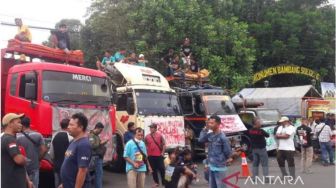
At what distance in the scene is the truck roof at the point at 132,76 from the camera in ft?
45.7

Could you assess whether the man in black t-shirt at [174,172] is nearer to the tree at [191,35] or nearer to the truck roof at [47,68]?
the truck roof at [47,68]

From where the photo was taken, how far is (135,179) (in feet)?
28.4

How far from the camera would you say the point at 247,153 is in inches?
684

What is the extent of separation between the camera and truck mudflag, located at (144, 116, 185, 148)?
13.2 m

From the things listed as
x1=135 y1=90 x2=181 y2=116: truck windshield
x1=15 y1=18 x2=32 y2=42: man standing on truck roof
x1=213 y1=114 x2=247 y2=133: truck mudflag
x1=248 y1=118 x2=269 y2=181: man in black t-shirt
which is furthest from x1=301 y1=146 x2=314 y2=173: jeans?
x1=15 y1=18 x2=32 y2=42: man standing on truck roof

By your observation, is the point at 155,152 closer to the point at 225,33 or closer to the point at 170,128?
the point at 170,128

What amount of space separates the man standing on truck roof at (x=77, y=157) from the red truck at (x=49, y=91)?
187 inches

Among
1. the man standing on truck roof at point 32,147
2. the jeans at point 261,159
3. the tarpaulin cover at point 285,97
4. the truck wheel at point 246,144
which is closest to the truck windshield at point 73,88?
the man standing on truck roof at point 32,147

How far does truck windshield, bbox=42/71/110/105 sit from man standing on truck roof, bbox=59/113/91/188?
16.8ft

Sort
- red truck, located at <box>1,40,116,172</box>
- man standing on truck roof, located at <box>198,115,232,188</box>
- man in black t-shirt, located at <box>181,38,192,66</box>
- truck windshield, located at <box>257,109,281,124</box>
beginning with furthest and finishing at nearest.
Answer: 1. man in black t-shirt, located at <box>181,38,192,66</box>
2. truck windshield, located at <box>257,109,281,124</box>
3. red truck, located at <box>1,40,116,172</box>
4. man standing on truck roof, located at <box>198,115,232,188</box>

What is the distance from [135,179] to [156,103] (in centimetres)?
527

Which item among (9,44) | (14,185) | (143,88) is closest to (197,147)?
(143,88)

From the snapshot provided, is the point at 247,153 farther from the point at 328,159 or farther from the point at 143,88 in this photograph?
the point at 143,88

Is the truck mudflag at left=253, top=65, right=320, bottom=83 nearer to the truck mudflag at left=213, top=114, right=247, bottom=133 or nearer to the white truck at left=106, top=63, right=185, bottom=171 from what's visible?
the truck mudflag at left=213, top=114, right=247, bottom=133
